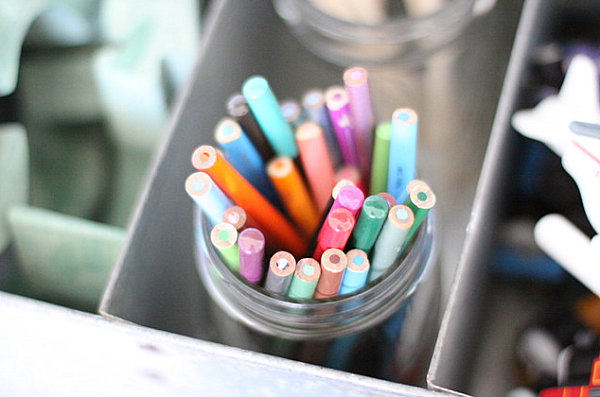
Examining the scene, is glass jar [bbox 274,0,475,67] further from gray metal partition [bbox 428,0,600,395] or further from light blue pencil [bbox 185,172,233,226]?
light blue pencil [bbox 185,172,233,226]

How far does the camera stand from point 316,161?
0.33 metres

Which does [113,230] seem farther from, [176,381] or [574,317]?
[574,317]

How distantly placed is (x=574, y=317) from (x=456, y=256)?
2.8 inches

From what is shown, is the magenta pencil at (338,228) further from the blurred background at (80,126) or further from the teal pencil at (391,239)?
the blurred background at (80,126)

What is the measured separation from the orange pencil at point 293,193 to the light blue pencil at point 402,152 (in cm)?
4

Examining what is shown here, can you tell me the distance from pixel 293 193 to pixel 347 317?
6cm

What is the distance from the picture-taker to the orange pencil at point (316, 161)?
325 mm

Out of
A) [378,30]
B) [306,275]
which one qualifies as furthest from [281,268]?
[378,30]

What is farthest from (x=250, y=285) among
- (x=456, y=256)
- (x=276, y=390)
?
(x=456, y=256)

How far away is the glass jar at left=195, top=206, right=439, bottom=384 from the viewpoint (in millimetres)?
315

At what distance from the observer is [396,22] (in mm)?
417

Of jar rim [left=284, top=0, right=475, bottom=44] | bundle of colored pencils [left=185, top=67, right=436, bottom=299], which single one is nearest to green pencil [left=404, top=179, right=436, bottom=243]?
bundle of colored pencils [left=185, top=67, right=436, bottom=299]

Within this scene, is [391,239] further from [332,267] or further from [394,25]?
[394,25]

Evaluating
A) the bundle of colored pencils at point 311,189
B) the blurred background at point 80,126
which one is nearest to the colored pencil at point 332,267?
the bundle of colored pencils at point 311,189
